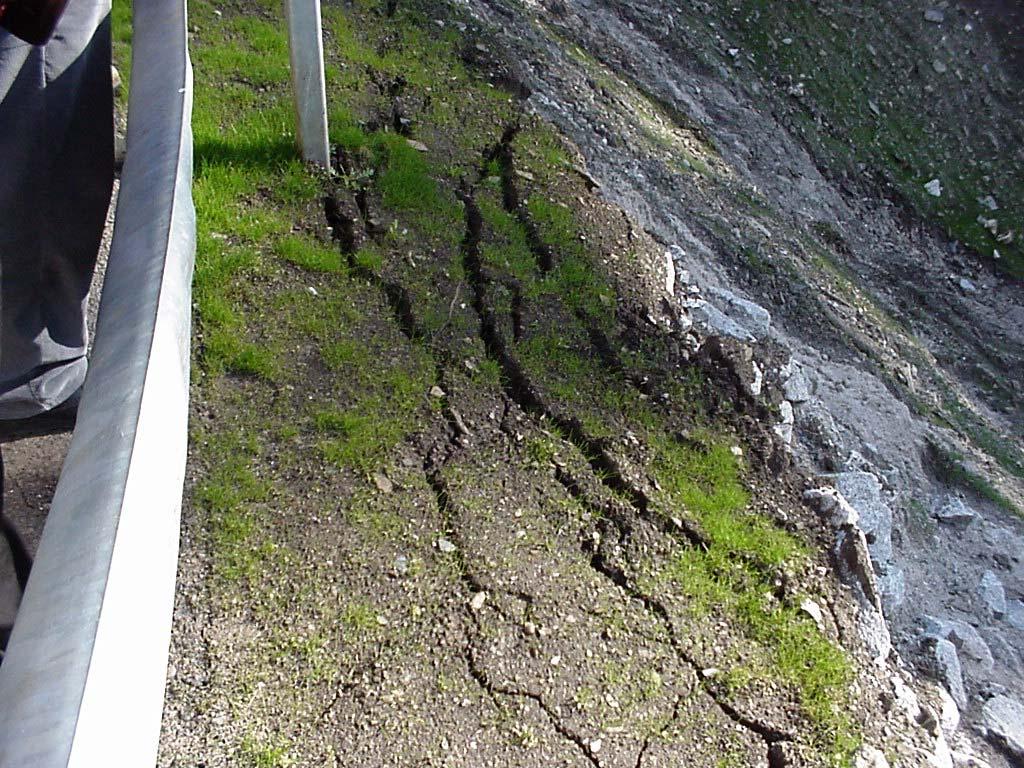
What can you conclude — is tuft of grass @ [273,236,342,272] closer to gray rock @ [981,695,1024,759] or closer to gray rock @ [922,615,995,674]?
gray rock @ [922,615,995,674]

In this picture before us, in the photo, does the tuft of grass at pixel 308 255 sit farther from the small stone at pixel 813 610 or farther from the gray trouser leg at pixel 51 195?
the small stone at pixel 813 610

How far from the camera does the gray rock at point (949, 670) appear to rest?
14.3 ft

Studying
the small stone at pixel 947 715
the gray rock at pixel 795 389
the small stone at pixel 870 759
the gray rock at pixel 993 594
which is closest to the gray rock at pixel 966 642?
the gray rock at pixel 993 594

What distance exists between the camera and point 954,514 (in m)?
6.36

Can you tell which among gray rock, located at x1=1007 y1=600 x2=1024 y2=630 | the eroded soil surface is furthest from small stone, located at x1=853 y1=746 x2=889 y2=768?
gray rock, located at x1=1007 y1=600 x2=1024 y2=630

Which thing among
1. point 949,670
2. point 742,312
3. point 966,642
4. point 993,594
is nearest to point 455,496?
point 949,670

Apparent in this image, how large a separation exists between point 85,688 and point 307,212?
12.0 feet

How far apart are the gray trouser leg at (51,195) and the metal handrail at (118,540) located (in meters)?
0.58

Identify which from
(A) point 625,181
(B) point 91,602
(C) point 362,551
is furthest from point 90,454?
(A) point 625,181

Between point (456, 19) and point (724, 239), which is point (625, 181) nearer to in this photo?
point (724, 239)

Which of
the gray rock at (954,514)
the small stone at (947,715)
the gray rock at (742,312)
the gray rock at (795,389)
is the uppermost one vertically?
the gray rock at (795,389)

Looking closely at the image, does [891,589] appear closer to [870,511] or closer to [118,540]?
[870,511]

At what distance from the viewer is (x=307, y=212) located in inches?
165

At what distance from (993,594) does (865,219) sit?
5.63 meters
